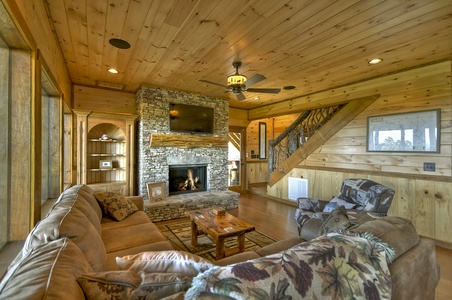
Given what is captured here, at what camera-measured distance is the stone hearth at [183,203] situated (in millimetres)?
3971

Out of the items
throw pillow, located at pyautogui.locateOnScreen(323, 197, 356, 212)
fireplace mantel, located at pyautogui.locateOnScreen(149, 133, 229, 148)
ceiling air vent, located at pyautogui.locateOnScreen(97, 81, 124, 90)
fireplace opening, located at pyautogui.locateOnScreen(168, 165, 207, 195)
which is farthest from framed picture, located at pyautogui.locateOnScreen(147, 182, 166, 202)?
throw pillow, located at pyautogui.locateOnScreen(323, 197, 356, 212)

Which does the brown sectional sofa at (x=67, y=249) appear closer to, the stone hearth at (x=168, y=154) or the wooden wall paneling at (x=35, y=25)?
the wooden wall paneling at (x=35, y=25)

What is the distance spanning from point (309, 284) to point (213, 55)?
2.77m

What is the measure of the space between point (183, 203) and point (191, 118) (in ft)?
6.29

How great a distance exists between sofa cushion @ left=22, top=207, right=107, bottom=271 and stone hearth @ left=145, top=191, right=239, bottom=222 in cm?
240

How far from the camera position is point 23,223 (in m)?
1.52

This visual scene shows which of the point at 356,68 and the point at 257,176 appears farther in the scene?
the point at 257,176

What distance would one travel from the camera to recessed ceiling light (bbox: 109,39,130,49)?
2.50m

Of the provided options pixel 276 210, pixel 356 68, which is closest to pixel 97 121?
pixel 276 210

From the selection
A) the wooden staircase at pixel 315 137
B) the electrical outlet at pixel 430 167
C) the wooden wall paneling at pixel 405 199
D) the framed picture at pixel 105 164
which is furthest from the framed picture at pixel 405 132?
the framed picture at pixel 105 164

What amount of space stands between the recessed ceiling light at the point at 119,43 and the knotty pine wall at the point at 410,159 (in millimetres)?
3851

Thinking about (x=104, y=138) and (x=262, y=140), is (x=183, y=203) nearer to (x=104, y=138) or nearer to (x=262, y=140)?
(x=104, y=138)

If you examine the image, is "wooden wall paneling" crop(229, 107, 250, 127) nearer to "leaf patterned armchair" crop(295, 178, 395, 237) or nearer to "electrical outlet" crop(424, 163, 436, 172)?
"leaf patterned armchair" crop(295, 178, 395, 237)

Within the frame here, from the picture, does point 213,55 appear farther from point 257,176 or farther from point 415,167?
point 257,176
